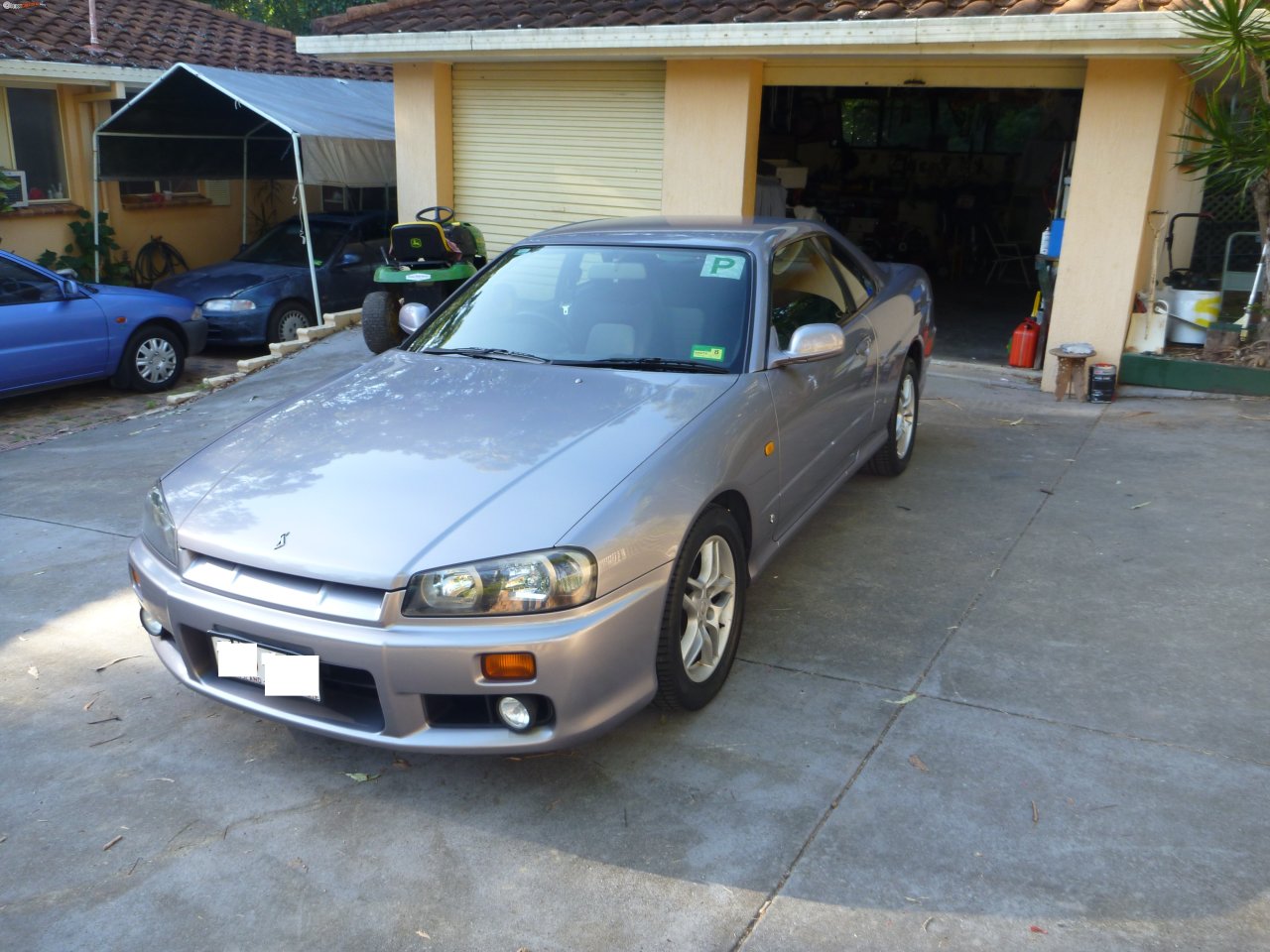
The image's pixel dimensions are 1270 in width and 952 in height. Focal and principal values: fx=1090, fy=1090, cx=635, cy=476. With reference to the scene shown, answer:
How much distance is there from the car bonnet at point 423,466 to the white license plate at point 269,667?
24cm

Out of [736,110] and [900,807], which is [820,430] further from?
[736,110]

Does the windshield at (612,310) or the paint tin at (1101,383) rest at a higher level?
the windshield at (612,310)

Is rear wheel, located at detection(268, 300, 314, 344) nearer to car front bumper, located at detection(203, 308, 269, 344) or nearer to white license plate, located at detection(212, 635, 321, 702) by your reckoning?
car front bumper, located at detection(203, 308, 269, 344)

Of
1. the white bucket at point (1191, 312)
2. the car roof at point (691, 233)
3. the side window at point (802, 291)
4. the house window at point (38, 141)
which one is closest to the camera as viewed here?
the side window at point (802, 291)

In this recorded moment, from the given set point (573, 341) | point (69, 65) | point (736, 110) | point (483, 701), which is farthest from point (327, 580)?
point (69, 65)

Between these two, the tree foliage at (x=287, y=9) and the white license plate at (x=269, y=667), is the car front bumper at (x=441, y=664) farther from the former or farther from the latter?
the tree foliage at (x=287, y=9)

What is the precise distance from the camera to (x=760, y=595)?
4676 millimetres

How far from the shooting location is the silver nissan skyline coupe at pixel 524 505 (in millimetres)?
2994

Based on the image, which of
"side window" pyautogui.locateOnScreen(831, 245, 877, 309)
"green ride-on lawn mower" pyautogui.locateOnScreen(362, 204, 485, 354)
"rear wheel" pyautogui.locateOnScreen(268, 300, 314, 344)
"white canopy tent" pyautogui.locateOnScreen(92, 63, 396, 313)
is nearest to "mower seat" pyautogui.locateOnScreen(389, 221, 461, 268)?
"green ride-on lawn mower" pyautogui.locateOnScreen(362, 204, 485, 354)

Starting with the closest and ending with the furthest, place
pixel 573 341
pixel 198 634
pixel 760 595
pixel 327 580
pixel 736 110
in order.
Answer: pixel 327 580 < pixel 198 634 < pixel 573 341 < pixel 760 595 < pixel 736 110

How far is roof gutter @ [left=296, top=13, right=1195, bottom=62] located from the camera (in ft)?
23.1

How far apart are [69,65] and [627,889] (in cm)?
1322

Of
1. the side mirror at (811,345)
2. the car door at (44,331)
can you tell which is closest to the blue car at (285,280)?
the car door at (44,331)

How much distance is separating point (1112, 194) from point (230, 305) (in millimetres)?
8282
